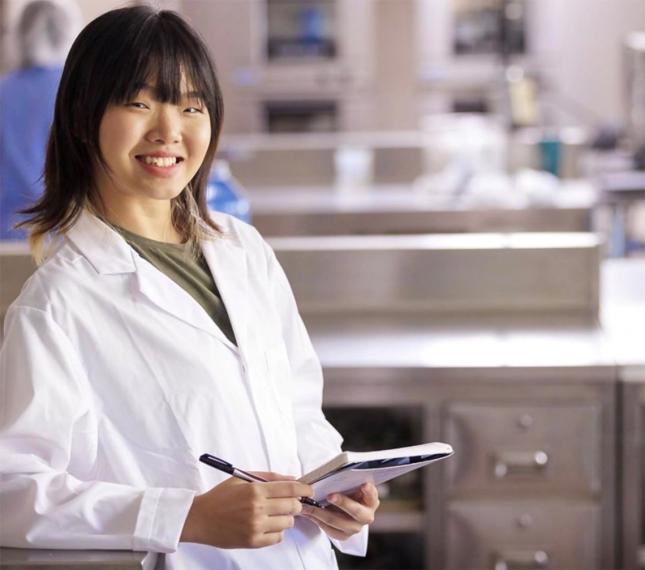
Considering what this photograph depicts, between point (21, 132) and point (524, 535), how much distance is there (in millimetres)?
1835

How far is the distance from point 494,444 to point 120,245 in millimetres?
1152

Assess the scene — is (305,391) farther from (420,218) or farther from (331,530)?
(420,218)

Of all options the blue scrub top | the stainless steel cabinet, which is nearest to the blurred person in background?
the blue scrub top

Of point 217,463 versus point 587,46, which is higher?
point 587,46

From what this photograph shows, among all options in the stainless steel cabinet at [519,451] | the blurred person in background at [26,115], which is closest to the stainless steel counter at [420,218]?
the blurred person in background at [26,115]

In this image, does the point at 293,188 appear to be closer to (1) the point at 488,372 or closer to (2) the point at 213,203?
(2) the point at 213,203

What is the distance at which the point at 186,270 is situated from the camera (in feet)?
4.17

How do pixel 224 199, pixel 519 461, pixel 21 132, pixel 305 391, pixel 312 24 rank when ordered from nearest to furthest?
Result: pixel 305 391, pixel 519 461, pixel 224 199, pixel 21 132, pixel 312 24

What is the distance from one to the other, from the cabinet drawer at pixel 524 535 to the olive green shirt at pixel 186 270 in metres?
1.07

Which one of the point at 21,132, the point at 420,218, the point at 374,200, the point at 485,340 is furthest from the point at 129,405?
the point at 374,200

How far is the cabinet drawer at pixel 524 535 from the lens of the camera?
86.3 inches

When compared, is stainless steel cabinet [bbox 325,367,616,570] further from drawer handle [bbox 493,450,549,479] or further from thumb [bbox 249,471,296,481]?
thumb [bbox 249,471,296,481]

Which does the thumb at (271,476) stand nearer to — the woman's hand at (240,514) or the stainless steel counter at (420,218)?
the woman's hand at (240,514)

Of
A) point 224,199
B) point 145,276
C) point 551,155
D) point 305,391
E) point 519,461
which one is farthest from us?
point 551,155
